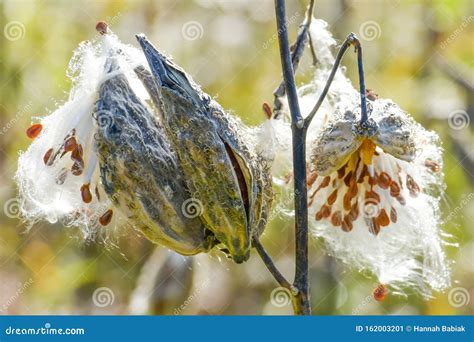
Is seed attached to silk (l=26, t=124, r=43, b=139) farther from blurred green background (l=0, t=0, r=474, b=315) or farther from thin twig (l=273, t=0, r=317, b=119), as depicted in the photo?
blurred green background (l=0, t=0, r=474, b=315)

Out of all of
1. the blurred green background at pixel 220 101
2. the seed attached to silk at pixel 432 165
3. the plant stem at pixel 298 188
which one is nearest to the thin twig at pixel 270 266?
the plant stem at pixel 298 188

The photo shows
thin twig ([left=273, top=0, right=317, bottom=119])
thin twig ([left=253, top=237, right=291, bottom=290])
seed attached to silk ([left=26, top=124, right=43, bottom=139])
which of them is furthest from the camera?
thin twig ([left=273, top=0, right=317, bottom=119])

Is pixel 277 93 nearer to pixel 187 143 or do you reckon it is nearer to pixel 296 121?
pixel 296 121

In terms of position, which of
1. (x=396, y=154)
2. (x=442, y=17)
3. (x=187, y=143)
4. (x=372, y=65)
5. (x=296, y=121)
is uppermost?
(x=442, y=17)

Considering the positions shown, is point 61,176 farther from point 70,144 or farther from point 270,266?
point 270,266

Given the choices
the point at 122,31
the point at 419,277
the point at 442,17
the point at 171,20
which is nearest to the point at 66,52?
the point at 122,31

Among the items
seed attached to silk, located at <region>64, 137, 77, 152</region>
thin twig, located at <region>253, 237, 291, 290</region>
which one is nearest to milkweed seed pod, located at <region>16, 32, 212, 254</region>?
seed attached to silk, located at <region>64, 137, 77, 152</region>
